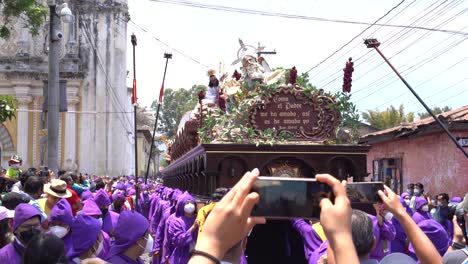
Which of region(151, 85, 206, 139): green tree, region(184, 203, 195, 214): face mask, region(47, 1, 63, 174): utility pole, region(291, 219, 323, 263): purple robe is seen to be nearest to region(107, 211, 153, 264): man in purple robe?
region(291, 219, 323, 263): purple robe

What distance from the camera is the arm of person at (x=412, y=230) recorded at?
3271mm

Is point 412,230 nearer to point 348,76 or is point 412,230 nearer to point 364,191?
point 364,191

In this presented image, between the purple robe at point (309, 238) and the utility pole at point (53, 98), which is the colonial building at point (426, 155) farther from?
the purple robe at point (309, 238)

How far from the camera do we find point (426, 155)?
2123 cm

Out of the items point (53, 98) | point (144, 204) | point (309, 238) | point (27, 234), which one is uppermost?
point (53, 98)

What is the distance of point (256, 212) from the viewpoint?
2496mm

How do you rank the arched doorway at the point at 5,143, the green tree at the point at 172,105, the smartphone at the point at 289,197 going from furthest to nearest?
the green tree at the point at 172,105
the arched doorway at the point at 5,143
the smartphone at the point at 289,197

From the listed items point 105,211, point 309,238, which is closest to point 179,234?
point 105,211

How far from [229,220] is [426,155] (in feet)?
65.6

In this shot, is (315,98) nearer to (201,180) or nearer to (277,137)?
(277,137)

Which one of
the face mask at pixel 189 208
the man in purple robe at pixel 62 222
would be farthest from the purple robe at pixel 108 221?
the man in purple robe at pixel 62 222

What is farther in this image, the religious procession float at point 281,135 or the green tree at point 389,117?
the green tree at point 389,117

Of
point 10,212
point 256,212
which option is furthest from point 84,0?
point 256,212

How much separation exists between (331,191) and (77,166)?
4010 centimetres
